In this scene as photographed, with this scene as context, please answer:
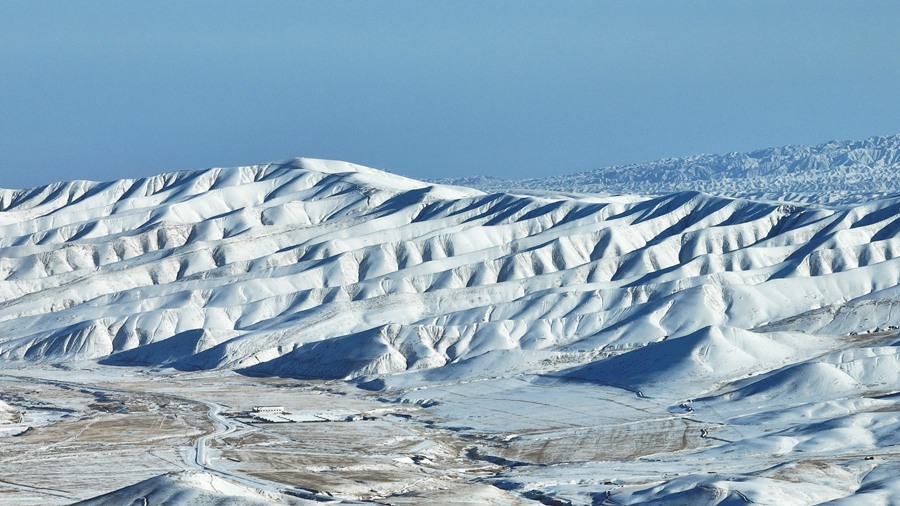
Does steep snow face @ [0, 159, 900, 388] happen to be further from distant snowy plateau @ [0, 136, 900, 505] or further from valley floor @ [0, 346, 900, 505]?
valley floor @ [0, 346, 900, 505]

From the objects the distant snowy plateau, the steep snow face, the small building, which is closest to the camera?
the distant snowy plateau

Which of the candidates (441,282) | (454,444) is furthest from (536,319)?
(454,444)

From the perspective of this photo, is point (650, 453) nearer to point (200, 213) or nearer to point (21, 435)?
point (21, 435)

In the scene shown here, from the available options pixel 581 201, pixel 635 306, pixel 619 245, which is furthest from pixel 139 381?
pixel 581 201

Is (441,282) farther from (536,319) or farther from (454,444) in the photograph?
(454,444)

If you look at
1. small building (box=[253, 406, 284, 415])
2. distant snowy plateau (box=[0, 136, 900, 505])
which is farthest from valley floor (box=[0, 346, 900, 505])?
small building (box=[253, 406, 284, 415])

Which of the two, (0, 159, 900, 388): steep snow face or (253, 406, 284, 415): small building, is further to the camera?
(0, 159, 900, 388): steep snow face

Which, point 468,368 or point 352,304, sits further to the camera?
point 352,304

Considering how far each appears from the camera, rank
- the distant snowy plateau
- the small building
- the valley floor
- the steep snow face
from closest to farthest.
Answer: the valley floor, the distant snowy plateau, the small building, the steep snow face
